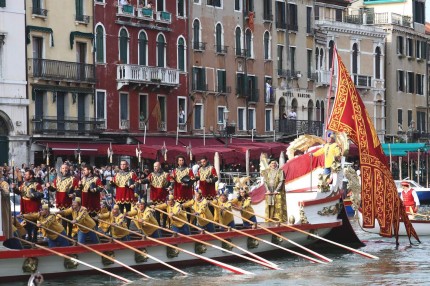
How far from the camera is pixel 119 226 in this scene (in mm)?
35625

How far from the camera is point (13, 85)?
204ft

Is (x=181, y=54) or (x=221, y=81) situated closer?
(x=181, y=54)

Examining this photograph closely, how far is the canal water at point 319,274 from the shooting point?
1382 inches

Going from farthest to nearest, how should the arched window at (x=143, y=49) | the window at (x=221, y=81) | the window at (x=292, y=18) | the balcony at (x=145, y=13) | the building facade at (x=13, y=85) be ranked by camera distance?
the window at (x=292, y=18)
the window at (x=221, y=81)
the arched window at (x=143, y=49)
the balcony at (x=145, y=13)
the building facade at (x=13, y=85)

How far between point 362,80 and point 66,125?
32.5 m

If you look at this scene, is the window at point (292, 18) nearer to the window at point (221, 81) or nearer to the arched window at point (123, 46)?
the window at point (221, 81)

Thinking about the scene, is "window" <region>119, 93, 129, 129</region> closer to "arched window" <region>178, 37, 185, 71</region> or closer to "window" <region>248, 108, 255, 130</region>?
"arched window" <region>178, 37, 185, 71</region>

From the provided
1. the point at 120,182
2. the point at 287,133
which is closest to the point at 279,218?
the point at 120,182

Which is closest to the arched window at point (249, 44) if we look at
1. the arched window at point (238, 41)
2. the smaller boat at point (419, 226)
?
the arched window at point (238, 41)

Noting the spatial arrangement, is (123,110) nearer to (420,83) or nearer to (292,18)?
(292,18)

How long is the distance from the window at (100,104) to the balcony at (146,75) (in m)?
1.13

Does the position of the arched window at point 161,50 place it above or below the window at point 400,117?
above

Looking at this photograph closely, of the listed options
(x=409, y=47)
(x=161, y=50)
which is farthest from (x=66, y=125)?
(x=409, y=47)

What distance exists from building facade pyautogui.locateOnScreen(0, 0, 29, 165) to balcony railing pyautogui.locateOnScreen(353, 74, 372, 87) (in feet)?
111
